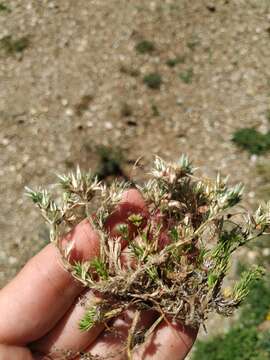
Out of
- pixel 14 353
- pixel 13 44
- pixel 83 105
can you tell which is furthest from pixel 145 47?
pixel 14 353

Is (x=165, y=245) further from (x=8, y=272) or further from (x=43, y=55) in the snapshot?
(x=43, y=55)

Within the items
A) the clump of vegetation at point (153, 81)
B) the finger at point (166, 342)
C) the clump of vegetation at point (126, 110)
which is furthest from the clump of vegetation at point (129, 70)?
the finger at point (166, 342)

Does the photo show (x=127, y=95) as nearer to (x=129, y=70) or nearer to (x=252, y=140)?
(x=129, y=70)

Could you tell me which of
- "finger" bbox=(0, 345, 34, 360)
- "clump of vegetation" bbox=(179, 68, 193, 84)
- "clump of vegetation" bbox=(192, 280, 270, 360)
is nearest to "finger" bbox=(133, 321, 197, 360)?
"finger" bbox=(0, 345, 34, 360)

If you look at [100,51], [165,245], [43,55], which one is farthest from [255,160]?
[165,245]

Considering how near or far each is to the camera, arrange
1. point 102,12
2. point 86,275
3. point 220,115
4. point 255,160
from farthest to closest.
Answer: point 102,12 < point 220,115 < point 255,160 < point 86,275

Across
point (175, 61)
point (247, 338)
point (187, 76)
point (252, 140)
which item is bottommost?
point (247, 338)

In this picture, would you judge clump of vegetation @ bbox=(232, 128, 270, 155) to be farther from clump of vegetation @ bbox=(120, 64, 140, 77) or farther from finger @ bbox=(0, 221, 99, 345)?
finger @ bbox=(0, 221, 99, 345)
